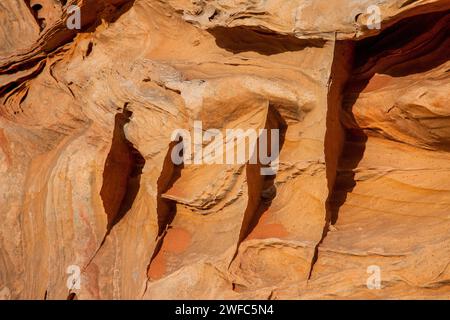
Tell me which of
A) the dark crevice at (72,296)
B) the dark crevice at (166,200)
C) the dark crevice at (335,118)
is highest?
the dark crevice at (335,118)

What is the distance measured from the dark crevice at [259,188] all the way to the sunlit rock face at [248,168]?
0.01m

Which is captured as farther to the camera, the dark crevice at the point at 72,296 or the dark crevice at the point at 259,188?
the dark crevice at the point at 72,296

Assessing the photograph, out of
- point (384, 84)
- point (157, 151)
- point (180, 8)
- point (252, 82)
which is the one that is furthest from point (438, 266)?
point (180, 8)

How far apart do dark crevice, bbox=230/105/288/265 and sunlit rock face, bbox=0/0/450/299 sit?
10 millimetres

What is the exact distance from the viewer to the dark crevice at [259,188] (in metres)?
4.11

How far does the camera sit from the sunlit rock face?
3.86 meters

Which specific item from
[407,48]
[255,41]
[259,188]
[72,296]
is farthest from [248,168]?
[72,296]

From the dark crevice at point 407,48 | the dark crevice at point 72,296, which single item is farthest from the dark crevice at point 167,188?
the dark crevice at point 407,48

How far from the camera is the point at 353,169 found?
421 cm

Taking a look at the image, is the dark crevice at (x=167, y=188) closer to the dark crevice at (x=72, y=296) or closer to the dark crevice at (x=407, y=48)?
the dark crevice at (x=72, y=296)

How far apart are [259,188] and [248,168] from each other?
189 mm

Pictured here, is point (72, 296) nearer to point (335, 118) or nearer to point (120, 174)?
point (120, 174)

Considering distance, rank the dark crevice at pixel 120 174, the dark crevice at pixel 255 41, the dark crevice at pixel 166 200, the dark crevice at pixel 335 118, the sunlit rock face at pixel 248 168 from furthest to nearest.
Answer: the dark crevice at pixel 120 174
the dark crevice at pixel 166 200
the dark crevice at pixel 255 41
the dark crevice at pixel 335 118
the sunlit rock face at pixel 248 168

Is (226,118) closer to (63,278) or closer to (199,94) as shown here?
(199,94)
